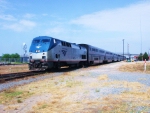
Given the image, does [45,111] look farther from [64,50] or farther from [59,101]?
[64,50]

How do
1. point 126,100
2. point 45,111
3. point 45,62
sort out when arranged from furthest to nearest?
point 45,62 → point 126,100 → point 45,111

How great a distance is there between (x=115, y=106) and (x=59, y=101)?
7.00ft

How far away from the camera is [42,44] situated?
72.4ft

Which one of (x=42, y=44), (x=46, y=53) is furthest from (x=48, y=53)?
(x=42, y=44)

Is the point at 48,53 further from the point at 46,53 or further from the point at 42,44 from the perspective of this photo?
the point at 42,44

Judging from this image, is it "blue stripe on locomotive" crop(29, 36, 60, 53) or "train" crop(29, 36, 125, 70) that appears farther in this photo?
"blue stripe on locomotive" crop(29, 36, 60, 53)

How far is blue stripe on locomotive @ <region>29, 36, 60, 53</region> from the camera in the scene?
21.5 metres

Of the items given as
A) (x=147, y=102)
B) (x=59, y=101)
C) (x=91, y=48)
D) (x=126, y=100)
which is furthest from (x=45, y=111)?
(x=91, y=48)

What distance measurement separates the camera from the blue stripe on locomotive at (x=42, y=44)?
2155 cm

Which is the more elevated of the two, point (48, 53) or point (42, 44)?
point (42, 44)

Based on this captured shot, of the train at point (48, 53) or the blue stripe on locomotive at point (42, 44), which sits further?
the blue stripe on locomotive at point (42, 44)

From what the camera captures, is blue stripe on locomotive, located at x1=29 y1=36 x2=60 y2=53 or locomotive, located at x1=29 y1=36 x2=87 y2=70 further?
blue stripe on locomotive, located at x1=29 y1=36 x2=60 y2=53

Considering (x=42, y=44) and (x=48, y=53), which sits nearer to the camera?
(x=48, y=53)

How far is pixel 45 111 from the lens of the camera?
629cm
